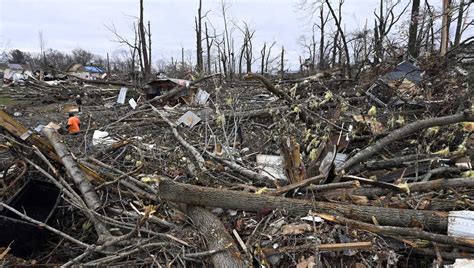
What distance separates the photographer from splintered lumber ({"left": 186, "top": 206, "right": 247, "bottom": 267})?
2.65 meters

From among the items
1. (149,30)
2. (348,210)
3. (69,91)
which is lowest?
(348,210)

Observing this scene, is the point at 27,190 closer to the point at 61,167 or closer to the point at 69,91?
the point at 61,167

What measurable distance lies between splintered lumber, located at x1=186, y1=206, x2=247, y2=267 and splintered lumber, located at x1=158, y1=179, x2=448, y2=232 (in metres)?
0.10

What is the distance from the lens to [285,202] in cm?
306

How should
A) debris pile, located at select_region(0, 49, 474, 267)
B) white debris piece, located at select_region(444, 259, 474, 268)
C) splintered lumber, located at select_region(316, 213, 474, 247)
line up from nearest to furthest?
white debris piece, located at select_region(444, 259, 474, 268) < splintered lumber, located at select_region(316, 213, 474, 247) < debris pile, located at select_region(0, 49, 474, 267)

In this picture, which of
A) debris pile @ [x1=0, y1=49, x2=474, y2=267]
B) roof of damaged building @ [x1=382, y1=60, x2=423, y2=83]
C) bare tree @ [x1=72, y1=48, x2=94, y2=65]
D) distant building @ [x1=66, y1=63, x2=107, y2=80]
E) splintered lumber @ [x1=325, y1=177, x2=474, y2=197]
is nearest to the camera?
debris pile @ [x1=0, y1=49, x2=474, y2=267]

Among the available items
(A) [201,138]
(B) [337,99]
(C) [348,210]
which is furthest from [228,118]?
(C) [348,210]

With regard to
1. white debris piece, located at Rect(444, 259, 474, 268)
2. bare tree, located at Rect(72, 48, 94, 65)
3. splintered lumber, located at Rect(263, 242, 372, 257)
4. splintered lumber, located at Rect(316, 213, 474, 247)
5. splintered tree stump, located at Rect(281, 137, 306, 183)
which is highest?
bare tree, located at Rect(72, 48, 94, 65)

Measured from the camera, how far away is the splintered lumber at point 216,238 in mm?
2650

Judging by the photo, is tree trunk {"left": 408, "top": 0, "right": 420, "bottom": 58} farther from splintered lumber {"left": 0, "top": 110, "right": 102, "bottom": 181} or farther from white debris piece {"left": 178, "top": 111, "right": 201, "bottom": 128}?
splintered lumber {"left": 0, "top": 110, "right": 102, "bottom": 181}

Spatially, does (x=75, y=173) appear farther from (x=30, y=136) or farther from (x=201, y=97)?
(x=201, y=97)

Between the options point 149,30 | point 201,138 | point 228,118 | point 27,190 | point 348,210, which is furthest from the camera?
point 149,30

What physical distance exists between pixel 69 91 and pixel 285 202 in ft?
47.3

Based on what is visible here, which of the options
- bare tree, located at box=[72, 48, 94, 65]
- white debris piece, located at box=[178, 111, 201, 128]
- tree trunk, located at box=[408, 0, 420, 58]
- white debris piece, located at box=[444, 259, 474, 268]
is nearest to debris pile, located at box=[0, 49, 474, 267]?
white debris piece, located at box=[444, 259, 474, 268]
